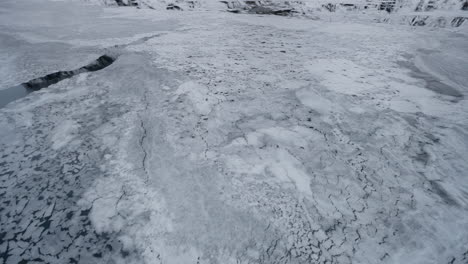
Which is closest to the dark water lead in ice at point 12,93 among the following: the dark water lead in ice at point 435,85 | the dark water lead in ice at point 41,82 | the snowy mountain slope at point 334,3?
the dark water lead in ice at point 41,82

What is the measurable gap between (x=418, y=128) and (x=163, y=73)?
59.1 inches

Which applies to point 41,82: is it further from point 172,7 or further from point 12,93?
point 172,7

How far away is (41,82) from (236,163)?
4.98 ft

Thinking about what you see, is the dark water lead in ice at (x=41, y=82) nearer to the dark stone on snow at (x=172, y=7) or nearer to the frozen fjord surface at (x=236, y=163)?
the frozen fjord surface at (x=236, y=163)

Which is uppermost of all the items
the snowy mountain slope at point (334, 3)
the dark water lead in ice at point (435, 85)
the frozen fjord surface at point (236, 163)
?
the snowy mountain slope at point (334, 3)

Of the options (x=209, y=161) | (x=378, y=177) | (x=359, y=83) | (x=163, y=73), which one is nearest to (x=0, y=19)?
(x=163, y=73)

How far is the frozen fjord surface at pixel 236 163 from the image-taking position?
755 millimetres

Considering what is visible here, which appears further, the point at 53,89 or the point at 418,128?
the point at 53,89

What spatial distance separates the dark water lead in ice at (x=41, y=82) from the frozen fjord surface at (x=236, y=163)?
7 centimetres

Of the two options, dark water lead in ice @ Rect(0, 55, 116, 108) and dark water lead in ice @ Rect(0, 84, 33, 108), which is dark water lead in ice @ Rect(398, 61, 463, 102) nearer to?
dark water lead in ice @ Rect(0, 55, 116, 108)

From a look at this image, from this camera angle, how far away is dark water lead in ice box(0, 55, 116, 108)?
152 cm

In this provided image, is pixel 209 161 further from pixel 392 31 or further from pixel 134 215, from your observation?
pixel 392 31

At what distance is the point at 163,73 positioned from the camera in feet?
5.64

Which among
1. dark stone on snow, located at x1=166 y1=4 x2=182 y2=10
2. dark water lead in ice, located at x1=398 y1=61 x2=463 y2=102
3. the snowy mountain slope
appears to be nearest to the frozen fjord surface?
dark water lead in ice, located at x1=398 y1=61 x2=463 y2=102
